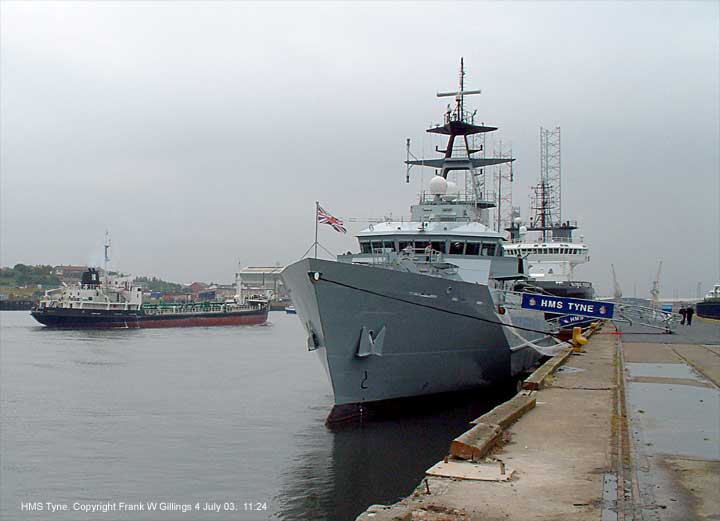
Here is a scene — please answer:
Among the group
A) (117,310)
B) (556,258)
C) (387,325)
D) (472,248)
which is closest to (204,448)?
(387,325)

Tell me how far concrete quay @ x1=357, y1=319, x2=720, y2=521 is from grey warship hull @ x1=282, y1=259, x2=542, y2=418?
3279 mm

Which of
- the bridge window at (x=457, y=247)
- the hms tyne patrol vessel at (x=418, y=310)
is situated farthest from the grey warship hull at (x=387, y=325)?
the bridge window at (x=457, y=247)

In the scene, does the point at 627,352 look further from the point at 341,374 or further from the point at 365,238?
the point at 341,374

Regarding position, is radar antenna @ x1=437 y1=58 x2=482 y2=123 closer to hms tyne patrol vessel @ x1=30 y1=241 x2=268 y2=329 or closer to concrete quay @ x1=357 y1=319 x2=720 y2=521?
concrete quay @ x1=357 y1=319 x2=720 y2=521

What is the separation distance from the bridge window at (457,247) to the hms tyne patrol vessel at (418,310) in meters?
0.03

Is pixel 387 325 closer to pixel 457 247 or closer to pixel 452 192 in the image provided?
pixel 457 247

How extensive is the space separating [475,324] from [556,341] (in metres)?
7.90

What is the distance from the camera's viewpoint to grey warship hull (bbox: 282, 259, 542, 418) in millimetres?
13039

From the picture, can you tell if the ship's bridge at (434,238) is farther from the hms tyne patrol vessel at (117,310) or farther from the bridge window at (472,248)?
the hms tyne patrol vessel at (117,310)

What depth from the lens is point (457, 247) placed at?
1762cm

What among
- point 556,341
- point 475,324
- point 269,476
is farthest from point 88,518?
point 556,341

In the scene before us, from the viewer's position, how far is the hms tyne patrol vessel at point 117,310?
60.4 metres

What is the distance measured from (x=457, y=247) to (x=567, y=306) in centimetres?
323

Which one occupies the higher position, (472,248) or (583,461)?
(472,248)
